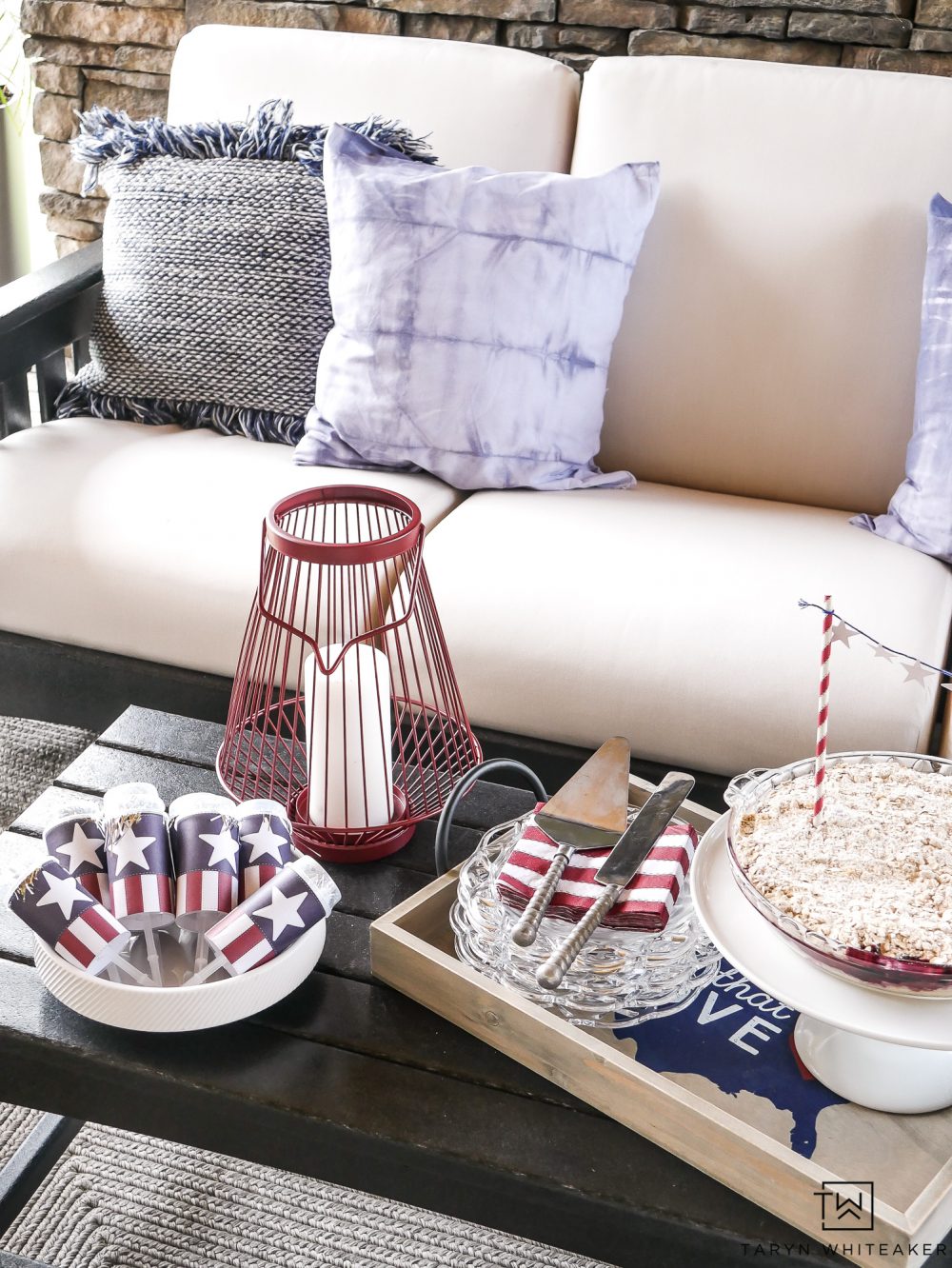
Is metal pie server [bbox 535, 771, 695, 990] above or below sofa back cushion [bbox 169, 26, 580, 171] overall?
below

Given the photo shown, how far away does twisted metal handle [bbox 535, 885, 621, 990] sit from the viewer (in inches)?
32.3

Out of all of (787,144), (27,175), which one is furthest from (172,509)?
(27,175)

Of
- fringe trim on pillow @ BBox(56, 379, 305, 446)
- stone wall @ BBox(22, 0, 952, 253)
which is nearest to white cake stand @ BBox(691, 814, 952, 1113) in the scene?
fringe trim on pillow @ BBox(56, 379, 305, 446)

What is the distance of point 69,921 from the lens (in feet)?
2.81

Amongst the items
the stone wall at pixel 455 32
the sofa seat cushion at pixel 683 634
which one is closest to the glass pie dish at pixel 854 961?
the sofa seat cushion at pixel 683 634

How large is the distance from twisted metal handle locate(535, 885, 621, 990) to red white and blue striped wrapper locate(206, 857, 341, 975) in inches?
6.7

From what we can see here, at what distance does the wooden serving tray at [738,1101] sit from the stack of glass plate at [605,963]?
16 mm

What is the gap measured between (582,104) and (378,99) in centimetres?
31

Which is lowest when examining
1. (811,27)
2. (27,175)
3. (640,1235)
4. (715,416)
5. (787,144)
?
(640,1235)

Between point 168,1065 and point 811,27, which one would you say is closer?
point 168,1065

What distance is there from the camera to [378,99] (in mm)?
1841

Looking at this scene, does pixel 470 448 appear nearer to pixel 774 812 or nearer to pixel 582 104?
pixel 582 104

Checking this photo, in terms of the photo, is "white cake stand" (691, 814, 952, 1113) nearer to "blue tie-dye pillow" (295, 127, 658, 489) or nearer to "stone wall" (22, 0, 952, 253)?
"blue tie-dye pillow" (295, 127, 658, 489)

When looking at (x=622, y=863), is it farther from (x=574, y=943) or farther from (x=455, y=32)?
(x=455, y=32)
